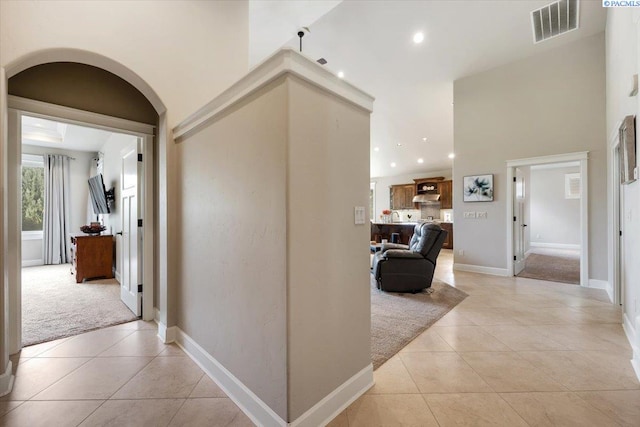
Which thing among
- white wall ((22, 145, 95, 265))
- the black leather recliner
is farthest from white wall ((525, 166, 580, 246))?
white wall ((22, 145, 95, 265))

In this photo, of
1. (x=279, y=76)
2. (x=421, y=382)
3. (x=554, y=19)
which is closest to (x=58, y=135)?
(x=279, y=76)

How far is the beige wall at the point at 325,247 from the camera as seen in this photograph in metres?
1.36

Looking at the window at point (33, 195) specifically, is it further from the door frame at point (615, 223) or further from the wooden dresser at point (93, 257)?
the door frame at point (615, 223)

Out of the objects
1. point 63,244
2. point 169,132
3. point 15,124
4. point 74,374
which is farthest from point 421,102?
point 63,244

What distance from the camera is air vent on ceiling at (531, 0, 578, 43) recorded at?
12.0 feet

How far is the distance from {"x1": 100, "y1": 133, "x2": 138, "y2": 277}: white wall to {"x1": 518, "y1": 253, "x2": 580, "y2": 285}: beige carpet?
292 inches

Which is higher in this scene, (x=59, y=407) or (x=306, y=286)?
(x=306, y=286)

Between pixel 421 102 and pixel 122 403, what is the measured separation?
22.7ft

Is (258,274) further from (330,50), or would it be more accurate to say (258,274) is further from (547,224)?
(547,224)

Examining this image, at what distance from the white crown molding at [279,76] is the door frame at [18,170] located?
129cm

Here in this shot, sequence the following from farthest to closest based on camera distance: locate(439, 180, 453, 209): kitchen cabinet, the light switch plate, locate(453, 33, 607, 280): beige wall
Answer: locate(439, 180, 453, 209): kitchen cabinet → locate(453, 33, 607, 280): beige wall → the light switch plate

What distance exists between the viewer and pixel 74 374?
79.0 inches

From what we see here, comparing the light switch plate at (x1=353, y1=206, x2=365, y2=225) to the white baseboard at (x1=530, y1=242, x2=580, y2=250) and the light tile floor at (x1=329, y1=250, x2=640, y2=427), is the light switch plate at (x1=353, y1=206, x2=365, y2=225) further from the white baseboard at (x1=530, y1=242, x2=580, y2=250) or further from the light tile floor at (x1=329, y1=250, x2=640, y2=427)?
the white baseboard at (x1=530, y1=242, x2=580, y2=250)

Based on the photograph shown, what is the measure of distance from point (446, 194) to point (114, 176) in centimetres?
938
